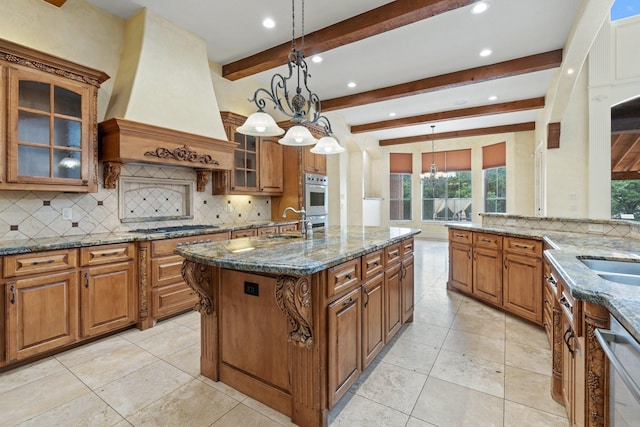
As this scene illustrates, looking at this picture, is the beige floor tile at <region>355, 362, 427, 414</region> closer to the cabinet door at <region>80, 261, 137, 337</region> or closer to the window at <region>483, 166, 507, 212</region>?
the cabinet door at <region>80, 261, 137, 337</region>

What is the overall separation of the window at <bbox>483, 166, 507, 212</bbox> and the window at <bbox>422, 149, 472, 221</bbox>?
1.51 feet

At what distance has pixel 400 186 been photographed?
32.2ft

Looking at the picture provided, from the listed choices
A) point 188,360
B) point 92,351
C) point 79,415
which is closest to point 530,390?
point 188,360

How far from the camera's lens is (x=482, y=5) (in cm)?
289

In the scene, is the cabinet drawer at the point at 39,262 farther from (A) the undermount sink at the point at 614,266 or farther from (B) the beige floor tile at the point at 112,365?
(A) the undermount sink at the point at 614,266

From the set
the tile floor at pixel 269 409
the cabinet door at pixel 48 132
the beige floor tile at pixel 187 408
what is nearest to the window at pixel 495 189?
the tile floor at pixel 269 409

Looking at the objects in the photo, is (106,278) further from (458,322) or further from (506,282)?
(506,282)

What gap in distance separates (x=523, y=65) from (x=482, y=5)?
5.13ft

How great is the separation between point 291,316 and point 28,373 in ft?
7.19

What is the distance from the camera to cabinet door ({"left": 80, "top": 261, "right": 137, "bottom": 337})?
98.7 inches

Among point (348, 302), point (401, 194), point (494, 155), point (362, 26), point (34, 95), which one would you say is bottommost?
point (348, 302)

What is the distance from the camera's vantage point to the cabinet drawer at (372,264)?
6.59 feet

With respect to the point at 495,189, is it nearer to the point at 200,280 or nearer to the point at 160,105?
the point at 160,105

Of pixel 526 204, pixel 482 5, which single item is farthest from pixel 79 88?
pixel 526 204
